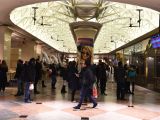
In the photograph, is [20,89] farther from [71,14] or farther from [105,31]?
[105,31]

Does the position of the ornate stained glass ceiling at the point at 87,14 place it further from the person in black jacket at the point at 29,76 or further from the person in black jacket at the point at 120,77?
the person in black jacket at the point at 29,76

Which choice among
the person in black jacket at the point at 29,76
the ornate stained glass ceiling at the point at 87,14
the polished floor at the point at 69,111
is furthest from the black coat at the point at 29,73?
the ornate stained glass ceiling at the point at 87,14

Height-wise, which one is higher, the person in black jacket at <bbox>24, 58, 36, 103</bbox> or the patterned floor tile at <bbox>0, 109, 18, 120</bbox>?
the person in black jacket at <bbox>24, 58, 36, 103</bbox>

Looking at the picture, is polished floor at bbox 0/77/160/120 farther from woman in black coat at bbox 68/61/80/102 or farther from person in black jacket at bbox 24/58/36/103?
woman in black coat at bbox 68/61/80/102

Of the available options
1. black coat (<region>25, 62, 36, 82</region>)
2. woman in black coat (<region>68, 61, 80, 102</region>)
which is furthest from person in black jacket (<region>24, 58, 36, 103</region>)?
woman in black coat (<region>68, 61, 80, 102</region>)

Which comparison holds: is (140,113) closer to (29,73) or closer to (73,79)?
(73,79)

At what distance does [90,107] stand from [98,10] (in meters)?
15.6

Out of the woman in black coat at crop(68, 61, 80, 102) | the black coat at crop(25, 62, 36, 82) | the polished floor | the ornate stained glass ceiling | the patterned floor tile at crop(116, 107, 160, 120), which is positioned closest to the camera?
the polished floor

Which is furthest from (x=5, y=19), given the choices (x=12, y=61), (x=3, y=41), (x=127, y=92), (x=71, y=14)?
(x=71, y=14)

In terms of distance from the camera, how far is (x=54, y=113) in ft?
30.4

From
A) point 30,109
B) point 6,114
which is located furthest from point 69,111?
point 6,114

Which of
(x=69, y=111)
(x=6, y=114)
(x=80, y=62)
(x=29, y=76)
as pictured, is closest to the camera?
(x=6, y=114)

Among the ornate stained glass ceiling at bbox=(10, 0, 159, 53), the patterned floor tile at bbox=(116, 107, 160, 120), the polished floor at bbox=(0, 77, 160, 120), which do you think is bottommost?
the patterned floor tile at bbox=(116, 107, 160, 120)

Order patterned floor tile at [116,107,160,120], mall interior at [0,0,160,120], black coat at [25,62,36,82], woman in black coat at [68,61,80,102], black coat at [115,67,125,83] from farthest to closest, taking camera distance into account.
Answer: black coat at [115,67,125,83] < woman in black coat at [68,61,80,102] < black coat at [25,62,36,82] < mall interior at [0,0,160,120] < patterned floor tile at [116,107,160,120]
